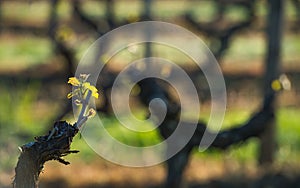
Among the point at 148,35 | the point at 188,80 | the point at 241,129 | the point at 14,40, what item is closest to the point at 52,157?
the point at 241,129

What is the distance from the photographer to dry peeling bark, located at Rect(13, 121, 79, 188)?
2596 millimetres

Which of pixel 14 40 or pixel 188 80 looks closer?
pixel 188 80

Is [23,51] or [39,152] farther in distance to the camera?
[23,51]

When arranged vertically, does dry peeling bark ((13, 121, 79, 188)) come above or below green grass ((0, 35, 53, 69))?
below

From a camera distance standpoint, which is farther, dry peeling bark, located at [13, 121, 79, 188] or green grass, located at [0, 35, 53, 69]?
green grass, located at [0, 35, 53, 69]

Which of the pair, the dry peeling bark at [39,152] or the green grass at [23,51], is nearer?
the dry peeling bark at [39,152]

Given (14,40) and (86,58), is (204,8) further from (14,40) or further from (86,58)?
(86,58)

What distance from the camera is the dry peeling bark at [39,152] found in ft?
8.52

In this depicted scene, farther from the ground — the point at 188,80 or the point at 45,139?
the point at 188,80

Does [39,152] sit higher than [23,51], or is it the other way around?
[23,51]

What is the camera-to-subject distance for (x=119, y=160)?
25.0ft

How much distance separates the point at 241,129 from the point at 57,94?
790cm

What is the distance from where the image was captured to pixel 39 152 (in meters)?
2.63

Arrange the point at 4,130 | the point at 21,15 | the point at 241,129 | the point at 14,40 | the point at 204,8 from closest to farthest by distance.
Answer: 1. the point at 241,129
2. the point at 4,130
3. the point at 14,40
4. the point at 21,15
5. the point at 204,8
